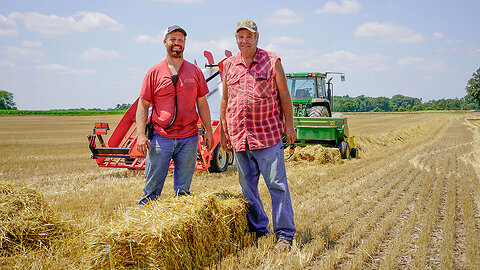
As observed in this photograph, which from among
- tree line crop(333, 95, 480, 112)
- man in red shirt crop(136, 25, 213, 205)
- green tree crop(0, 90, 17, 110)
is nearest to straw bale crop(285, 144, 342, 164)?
man in red shirt crop(136, 25, 213, 205)

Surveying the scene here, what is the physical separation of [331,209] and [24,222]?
3.38 m

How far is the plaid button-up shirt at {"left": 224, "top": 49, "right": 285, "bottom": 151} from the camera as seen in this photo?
3020 mm

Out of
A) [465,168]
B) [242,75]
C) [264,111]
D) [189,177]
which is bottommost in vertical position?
[465,168]

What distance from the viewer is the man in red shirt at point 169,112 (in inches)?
124

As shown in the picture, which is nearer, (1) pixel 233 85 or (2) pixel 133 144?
(1) pixel 233 85

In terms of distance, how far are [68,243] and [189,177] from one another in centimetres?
115

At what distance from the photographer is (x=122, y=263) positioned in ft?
7.75

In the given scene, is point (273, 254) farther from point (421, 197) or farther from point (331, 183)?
point (331, 183)

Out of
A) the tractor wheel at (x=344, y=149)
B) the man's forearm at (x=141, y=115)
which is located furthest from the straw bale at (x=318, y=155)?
the man's forearm at (x=141, y=115)

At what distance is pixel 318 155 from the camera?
8703 mm

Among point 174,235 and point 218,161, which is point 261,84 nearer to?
point 174,235

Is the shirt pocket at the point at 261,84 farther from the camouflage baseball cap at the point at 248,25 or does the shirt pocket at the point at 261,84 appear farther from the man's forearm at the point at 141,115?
the man's forearm at the point at 141,115

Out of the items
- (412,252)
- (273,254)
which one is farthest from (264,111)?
(412,252)

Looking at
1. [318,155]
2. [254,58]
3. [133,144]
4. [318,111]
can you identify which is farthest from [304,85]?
[254,58]
